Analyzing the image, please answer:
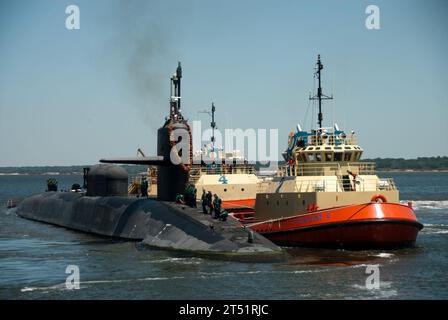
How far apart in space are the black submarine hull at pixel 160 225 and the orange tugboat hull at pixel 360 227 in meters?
3.34

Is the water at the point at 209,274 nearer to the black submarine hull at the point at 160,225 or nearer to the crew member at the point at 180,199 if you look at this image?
the black submarine hull at the point at 160,225

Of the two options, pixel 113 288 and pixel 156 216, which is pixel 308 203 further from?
pixel 113 288

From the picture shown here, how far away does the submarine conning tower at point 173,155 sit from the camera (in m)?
37.9

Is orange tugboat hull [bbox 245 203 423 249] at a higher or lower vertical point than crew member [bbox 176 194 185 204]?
lower

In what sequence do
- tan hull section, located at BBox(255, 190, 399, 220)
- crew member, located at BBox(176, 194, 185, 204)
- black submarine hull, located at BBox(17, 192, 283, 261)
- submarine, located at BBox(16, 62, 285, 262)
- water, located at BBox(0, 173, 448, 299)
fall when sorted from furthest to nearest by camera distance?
1. crew member, located at BBox(176, 194, 185, 204)
2. tan hull section, located at BBox(255, 190, 399, 220)
3. submarine, located at BBox(16, 62, 285, 262)
4. black submarine hull, located at BBox(17, 192, 283, 261)
5. water, located at BBox(0, 173, 448, 299)

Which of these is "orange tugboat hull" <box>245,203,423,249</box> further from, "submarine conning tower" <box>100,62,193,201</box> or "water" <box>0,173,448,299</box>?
"submarine conning tower" <box>100,62,193,201</box>

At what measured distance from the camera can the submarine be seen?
1206 inches

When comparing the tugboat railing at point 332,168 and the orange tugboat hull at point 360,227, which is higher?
the tugboat railing at point 332,168

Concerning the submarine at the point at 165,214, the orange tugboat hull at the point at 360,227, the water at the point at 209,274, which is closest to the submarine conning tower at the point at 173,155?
the submarine at the point at 165,214

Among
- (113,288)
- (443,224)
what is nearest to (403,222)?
(113,288)

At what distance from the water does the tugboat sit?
893 millimetres

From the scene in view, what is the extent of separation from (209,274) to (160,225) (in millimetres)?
9653

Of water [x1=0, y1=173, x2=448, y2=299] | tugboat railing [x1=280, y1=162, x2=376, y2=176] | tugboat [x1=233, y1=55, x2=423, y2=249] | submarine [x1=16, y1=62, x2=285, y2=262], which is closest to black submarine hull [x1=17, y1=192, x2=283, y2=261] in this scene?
submarine [x1=16, y1=62, x2=285, y2=262]

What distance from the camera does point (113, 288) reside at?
2456 centimetres
